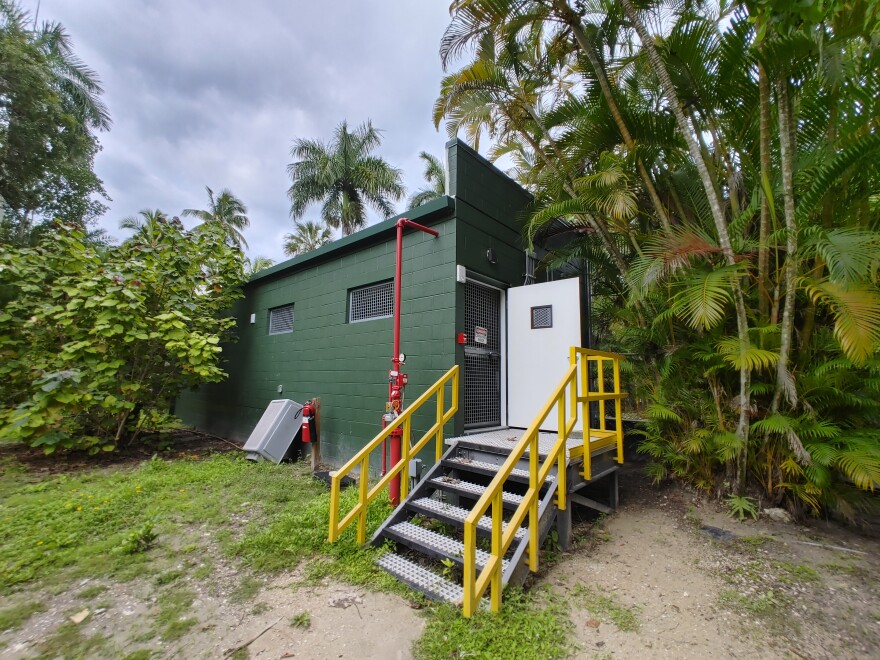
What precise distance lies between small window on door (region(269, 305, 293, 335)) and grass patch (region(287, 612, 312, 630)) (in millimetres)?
4844

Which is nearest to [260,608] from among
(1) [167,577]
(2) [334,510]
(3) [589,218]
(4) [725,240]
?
(2) [334,510]

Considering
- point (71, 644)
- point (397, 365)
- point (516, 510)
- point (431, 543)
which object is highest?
point (397, 365)

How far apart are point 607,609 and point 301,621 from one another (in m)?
1.70

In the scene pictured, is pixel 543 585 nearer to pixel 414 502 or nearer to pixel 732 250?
pixel 414 502

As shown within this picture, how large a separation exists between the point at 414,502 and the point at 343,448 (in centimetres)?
231

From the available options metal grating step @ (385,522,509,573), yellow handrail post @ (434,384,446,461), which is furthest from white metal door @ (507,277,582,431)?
metal grating step @ (385,522,509,573)

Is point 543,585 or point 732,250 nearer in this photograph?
point 543,585

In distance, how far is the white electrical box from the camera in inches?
200

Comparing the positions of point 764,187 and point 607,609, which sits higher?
point 764,187

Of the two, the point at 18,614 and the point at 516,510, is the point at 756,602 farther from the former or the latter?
the point at 18,614

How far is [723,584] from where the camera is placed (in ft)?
7.66

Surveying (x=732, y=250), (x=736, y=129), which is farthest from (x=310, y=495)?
(x=736, y=129)

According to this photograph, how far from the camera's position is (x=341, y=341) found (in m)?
5.21

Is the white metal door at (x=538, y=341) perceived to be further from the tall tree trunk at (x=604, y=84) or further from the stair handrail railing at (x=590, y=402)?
the tall tree trunk at (x=604, y=84)
